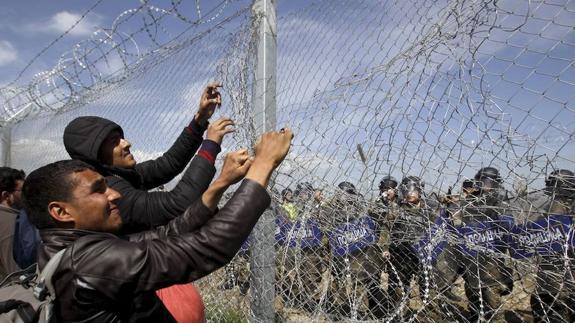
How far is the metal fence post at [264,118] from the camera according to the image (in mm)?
2826

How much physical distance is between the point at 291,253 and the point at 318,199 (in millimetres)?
619

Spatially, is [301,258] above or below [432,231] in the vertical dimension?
below

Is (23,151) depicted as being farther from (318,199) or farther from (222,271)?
(318,199)

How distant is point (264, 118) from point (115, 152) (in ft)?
2.78

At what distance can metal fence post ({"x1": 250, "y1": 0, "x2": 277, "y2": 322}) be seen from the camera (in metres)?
2.83

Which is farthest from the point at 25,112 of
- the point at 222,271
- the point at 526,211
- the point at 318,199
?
the point at 526,211

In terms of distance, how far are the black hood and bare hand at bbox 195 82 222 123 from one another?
60 centimetres

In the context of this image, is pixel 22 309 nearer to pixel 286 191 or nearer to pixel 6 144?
pixel 286 191

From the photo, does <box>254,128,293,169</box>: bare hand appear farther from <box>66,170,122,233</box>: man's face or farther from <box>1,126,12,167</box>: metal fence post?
<box>1,126,12,167</box>: metal fence post

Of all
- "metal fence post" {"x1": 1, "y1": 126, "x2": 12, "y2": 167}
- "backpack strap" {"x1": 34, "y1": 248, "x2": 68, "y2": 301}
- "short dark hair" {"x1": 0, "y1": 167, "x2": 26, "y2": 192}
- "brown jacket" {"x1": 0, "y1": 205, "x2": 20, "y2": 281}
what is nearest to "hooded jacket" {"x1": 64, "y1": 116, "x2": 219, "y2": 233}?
"backpack strap" {"x1": 34, "y1": 248, "x2": 68, "y2": 301}

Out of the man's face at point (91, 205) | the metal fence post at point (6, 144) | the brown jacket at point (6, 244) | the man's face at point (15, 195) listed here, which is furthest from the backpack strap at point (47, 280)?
the metal fence post at point (6, 144)

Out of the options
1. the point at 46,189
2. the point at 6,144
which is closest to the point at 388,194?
the point at 46,189

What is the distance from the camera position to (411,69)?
205 cm

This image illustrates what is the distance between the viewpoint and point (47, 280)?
4.51ft
